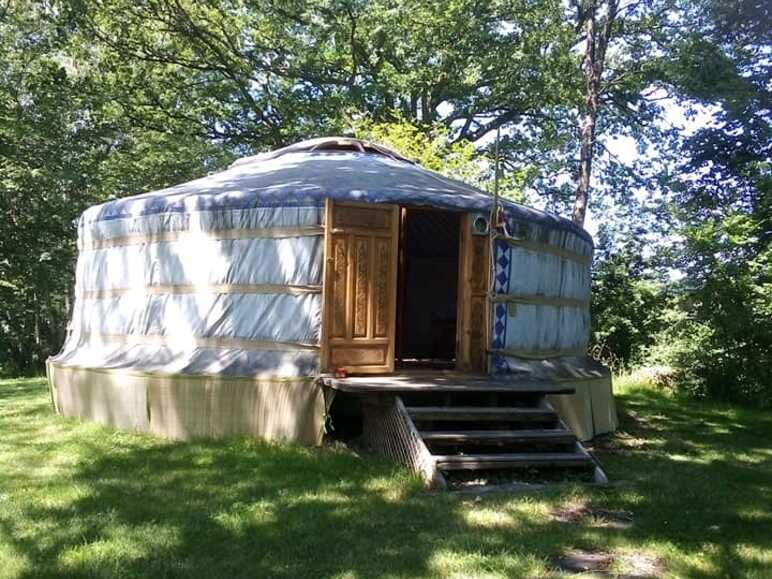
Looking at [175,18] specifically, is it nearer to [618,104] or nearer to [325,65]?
[325,65]

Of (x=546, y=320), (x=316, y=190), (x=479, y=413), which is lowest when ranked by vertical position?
(x=479, y=413)

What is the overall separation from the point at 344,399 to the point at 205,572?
2.71m

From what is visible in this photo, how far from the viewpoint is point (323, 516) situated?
136 inches

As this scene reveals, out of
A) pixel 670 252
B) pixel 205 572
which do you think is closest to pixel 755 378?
pixel 670 252

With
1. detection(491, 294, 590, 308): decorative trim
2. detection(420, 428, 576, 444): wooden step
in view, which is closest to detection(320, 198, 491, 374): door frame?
detection(491, 294, 590, 308): decorative trim

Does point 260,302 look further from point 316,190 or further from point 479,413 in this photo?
point 479,413

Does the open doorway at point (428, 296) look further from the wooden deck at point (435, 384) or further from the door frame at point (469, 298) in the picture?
the wooden deck at point (435, 384)

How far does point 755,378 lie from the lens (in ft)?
29.0

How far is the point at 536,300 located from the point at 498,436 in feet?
5.56

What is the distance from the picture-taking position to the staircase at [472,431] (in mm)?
4289

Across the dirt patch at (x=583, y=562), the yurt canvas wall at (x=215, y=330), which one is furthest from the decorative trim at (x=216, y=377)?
the dirt patch at (x=583, y=562)

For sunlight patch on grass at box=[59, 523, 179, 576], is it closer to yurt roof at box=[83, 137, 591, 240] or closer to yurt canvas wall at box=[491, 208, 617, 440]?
yurt roof at box=[83, 137, 591, 240]

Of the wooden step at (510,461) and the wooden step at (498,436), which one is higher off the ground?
the wooden step at (498,436)

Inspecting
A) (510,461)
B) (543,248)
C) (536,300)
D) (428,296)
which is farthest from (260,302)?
(428,296)
